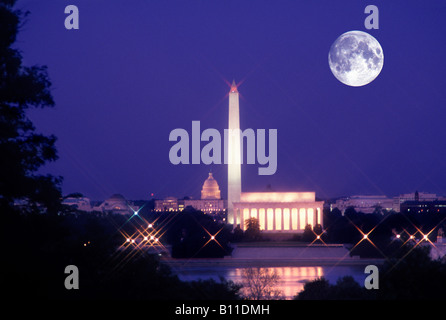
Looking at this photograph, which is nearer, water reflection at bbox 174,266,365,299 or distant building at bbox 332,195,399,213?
water reflection at bbox 174,266,365,299

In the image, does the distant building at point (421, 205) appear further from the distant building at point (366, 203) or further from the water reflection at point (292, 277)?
the water reflection at point (292, 277)

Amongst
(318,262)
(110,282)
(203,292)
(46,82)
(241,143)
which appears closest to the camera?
(46,82)

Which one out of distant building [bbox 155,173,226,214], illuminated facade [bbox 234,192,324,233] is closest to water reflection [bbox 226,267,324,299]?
illuminated facade [bbox 234,192,324,233]

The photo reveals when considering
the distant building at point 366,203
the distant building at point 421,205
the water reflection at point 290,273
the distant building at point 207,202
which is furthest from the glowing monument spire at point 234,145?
the distant building at point 207,202

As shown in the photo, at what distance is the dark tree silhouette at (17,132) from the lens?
48.9 feet

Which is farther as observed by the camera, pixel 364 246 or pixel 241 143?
pixel 241 143

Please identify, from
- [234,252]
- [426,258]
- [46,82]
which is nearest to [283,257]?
[234,252]

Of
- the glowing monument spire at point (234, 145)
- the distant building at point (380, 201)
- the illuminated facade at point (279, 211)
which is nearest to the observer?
the glowing monument spire at point (234, 145)

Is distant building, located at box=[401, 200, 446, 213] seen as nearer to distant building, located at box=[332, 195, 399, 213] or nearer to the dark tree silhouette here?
distant building, located at box=[332, 195, 399, 213]

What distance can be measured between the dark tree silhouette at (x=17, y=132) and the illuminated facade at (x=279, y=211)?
274 feet

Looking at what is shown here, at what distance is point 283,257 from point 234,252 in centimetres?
493

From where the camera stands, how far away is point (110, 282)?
18750 mm

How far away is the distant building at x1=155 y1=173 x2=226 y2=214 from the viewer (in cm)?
17360
